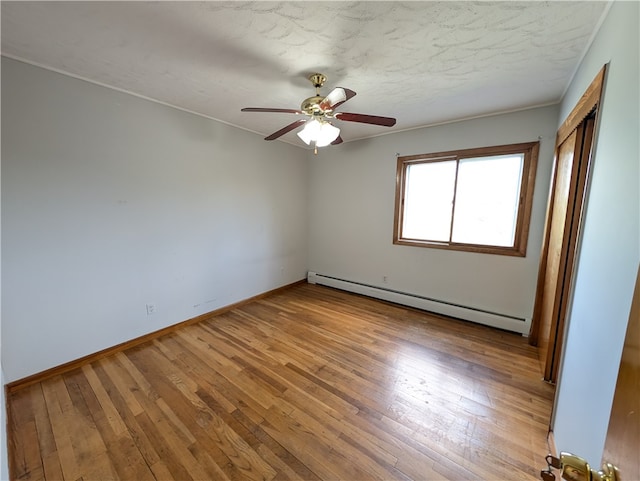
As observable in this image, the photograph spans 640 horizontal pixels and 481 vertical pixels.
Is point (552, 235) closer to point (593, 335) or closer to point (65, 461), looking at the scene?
point (593, 335)

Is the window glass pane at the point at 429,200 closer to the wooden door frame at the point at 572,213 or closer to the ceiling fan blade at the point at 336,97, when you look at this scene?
the wooden door frame at the point at 572,213

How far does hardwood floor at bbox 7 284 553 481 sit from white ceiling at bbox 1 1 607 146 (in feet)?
8.23

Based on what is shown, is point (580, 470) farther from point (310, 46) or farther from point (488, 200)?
point (488, 200)

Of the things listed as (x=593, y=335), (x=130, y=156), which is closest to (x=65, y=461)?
(x=130, y=156)

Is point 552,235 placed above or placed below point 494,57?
below

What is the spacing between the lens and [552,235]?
222 cm

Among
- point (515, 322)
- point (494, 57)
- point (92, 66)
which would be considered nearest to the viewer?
point (494, 57)

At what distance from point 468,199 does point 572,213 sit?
1289 millimetres

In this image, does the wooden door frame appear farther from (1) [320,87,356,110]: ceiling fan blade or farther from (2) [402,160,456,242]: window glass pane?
(1) [320,87,356,110]: ceiling fan blade

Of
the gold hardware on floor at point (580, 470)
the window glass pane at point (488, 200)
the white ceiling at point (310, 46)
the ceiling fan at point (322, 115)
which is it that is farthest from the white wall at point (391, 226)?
the gold hardware on floor at point (580, 470)

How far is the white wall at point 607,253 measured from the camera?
0.90 m

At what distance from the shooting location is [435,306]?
3.25 meters

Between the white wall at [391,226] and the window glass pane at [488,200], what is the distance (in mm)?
198

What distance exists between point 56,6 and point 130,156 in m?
1.21
